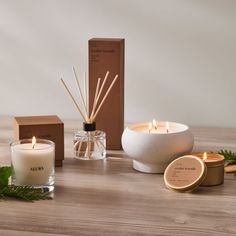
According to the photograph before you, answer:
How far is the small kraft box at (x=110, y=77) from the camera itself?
1.60 metres

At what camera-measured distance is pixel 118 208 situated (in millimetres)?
1191

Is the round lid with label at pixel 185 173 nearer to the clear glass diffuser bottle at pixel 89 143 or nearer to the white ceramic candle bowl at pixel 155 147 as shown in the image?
the white ceramic candle bowl at pixel 155 147

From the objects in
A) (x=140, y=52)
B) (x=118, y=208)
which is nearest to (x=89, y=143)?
(x=118, y=208)

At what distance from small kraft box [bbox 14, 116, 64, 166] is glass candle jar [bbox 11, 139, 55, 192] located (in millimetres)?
137

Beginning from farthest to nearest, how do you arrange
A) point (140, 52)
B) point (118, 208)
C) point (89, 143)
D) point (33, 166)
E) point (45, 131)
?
point (140, 52)
point (89, 143)
point (45, 131)
point (33, 166)
point (118, 208)

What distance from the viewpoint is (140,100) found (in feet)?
6.68

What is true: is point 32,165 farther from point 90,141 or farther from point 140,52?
point 140,52

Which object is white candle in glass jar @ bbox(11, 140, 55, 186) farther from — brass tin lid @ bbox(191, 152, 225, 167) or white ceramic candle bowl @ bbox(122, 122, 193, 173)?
brass tin lid @ bbox(191, 152, 225, 167)

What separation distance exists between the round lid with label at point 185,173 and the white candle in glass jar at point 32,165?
0.24m

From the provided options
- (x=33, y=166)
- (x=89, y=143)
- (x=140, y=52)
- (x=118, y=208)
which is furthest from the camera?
(x=140, y=52)

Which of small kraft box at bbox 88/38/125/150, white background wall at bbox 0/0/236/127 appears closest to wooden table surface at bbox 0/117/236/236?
small kraft box at bbox 88/38/125/150

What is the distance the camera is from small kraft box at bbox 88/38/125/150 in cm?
160

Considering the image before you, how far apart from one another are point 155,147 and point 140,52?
66cm

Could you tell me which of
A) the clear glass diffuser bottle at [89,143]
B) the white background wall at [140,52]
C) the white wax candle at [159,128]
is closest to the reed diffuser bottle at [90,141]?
the clear glass diffuser bottle at [89,143]
